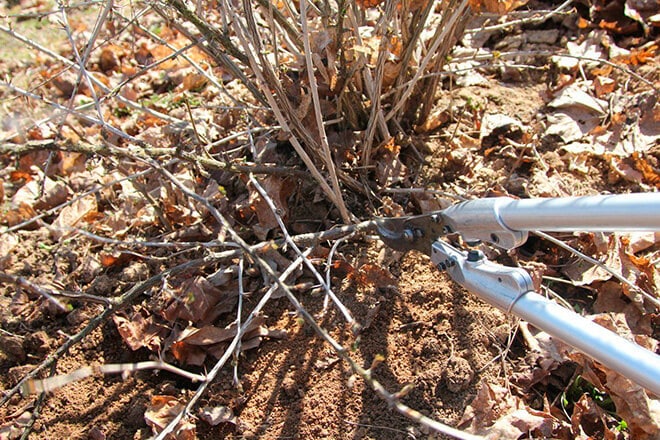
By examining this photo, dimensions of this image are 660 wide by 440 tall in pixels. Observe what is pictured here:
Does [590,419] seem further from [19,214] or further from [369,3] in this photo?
[19,214]

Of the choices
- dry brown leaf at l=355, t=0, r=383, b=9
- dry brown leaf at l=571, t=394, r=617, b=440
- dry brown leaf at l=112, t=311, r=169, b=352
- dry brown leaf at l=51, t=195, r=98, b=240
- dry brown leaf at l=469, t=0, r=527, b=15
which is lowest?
dry brown leaf at l=571, t=394, r=617, b=440

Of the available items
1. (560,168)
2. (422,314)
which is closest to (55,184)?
(422,314)

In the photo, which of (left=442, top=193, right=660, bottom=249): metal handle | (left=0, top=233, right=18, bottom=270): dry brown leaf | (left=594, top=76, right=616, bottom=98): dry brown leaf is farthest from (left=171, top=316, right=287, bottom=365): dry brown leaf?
(left=594, top=76, right=616, bottom=98): dry brown leaf

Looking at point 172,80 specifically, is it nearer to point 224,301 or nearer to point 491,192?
point 224,301

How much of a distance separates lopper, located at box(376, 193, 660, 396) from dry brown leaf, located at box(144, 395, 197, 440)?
3.18ft

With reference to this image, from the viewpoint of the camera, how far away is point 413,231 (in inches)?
71.1

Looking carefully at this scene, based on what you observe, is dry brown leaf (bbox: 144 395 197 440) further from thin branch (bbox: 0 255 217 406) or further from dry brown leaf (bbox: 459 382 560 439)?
dry brown leaf (bbox: 459 382 560 439)

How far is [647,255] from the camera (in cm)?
226

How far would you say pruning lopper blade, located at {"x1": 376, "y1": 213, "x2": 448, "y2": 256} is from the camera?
1721mm

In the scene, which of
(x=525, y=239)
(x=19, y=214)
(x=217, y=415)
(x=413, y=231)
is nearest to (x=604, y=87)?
(x=413, y=231)

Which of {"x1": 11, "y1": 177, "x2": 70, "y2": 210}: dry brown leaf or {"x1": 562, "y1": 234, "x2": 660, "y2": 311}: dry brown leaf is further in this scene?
{"x1": 11, "y1": 177, "x2": 70, "y2": 210}: dry brown leaf

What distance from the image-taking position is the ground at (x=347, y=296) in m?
1.87

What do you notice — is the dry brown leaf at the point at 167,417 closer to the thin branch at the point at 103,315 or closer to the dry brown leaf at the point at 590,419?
the thin branch at the point at 103,315

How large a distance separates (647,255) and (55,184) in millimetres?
2908
